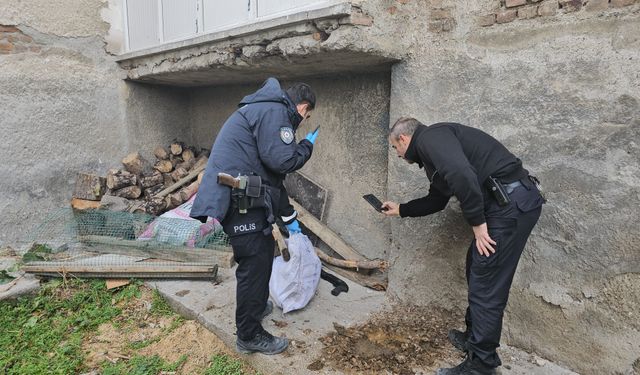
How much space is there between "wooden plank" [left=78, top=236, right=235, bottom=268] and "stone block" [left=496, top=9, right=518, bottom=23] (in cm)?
293

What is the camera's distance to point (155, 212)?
181 inches

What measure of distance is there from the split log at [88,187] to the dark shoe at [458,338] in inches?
169

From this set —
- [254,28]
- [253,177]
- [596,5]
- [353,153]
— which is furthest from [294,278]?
[596,5]

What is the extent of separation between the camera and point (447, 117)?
279 centimetres

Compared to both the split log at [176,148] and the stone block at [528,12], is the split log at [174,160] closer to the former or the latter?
the split log at [176,148]

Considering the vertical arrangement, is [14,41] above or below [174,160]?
above

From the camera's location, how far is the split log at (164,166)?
5355 mm

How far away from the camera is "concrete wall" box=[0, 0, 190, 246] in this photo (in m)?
4.34

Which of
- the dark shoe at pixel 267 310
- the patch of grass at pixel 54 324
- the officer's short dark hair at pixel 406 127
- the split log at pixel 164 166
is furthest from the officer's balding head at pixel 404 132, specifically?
the split log at pixel 164 166

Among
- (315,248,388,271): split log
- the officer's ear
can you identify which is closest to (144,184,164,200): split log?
(315,248,388,271): split log

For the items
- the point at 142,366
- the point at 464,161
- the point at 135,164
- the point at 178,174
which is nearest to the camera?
the point at 464,161

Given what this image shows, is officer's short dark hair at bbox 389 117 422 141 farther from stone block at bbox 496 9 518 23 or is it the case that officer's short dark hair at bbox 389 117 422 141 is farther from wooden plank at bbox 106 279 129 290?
wooden plank at bbox 106 279 129 290

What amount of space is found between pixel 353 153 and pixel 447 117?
1.23 metres

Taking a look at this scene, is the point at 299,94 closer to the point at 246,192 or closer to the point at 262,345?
the point at 246,192
